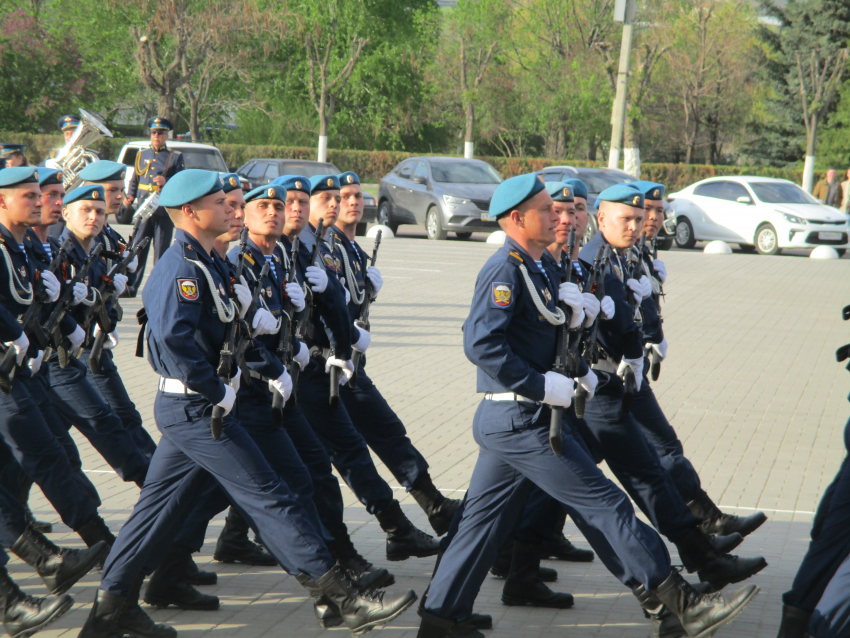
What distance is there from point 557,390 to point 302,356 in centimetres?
155

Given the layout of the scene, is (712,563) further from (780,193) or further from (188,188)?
(780,193)

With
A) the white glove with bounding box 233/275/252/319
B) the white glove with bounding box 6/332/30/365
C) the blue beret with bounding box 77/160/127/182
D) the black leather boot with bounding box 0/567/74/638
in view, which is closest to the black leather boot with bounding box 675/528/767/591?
the white glove with bounding box 233/275/252/319

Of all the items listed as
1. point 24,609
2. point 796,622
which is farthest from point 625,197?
point 24,609

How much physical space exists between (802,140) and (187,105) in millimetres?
Result: 24602

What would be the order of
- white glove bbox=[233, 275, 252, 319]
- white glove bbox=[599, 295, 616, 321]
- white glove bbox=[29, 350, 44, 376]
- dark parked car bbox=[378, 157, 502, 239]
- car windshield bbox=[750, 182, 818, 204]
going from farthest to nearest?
1. car windshield bbox=[750, 182, 818, 204]
2. dark parked car bbox=[378, 157, 502, 239]
3. white glove bbox=[29, 350, 44, 376]
4. white glove bbox=[599, 295, 616, 321]
5. white glove bbox=[233, 275, 252, 319]

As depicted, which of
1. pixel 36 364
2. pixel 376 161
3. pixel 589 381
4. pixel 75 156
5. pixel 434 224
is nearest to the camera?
pixel 589 381

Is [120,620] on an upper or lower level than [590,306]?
lower

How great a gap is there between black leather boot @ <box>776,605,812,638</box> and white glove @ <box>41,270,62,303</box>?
370 centimetres

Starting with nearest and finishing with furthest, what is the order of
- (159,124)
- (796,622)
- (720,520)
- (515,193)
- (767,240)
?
(796,622), (515,193), (720,520), (159,124), (767,240)

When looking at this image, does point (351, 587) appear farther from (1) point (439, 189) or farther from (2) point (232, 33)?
(2) point (232, 33)

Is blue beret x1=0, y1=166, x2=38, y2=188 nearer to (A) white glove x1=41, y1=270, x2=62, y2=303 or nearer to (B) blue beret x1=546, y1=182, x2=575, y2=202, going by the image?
(A) white glove x1=41, y1=270, x2=62, y2=303

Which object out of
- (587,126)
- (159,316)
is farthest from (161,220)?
(587,126)

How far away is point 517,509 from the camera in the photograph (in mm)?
4105

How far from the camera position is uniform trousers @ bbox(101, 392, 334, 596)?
4.02 m
